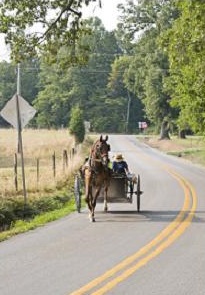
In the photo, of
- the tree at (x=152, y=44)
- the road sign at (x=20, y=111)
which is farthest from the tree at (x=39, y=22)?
the tree at (x=152, y=44)

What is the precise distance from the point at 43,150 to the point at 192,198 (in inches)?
1172

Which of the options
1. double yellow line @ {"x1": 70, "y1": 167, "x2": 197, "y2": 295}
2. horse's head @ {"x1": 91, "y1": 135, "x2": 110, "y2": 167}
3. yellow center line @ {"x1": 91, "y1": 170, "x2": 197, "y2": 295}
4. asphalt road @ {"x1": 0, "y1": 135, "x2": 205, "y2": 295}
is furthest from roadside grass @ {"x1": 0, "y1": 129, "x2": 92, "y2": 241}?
yellow center line @ {"x1": 91, "y1": 170, "x2": 197, "y2": 295}

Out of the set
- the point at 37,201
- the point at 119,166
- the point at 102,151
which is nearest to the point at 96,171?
the point at 102,151

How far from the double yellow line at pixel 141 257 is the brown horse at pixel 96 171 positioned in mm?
2066

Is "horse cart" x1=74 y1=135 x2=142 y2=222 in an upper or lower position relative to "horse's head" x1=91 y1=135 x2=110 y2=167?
lower

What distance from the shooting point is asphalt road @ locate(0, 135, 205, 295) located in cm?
813

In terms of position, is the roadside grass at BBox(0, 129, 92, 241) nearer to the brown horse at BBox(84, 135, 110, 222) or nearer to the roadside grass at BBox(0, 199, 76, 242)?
the roadside grass at BBox(0, 199, 76, 242)

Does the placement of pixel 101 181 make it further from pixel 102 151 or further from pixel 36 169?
pixel 36 169

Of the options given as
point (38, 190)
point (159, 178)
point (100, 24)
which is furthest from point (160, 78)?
point (100, 24)

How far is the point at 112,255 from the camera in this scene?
10.4 meters

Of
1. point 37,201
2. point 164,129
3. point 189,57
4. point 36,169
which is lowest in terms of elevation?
point 164,129

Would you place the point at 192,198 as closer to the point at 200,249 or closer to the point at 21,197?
the point at 21,197

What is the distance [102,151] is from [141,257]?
17.1ft

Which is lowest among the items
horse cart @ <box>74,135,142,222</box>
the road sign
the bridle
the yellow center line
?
the yellow center line
